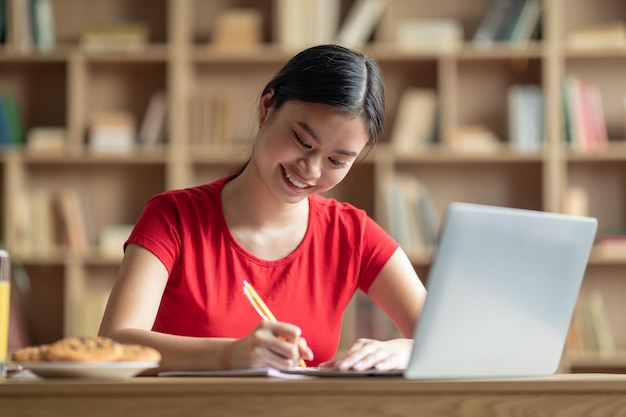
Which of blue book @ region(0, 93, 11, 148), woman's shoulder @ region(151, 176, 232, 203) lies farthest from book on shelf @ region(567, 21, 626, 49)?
woman's shoulder @ region(151, 176, 232, 203)

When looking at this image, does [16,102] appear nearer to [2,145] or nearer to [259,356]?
[2,145]

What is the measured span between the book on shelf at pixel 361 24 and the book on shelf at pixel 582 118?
79 centimetres

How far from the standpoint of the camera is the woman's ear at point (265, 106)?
1688 millimetres

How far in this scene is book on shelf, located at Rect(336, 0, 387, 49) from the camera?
3.76 metres

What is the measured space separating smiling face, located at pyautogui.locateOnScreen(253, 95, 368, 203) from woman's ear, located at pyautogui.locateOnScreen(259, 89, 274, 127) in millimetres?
16

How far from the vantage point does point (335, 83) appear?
158cm

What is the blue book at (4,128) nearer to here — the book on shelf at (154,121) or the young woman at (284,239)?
the book on shelf at (154,121)

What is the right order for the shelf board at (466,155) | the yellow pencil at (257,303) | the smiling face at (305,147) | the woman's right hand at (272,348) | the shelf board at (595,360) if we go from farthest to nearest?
the shelf board at (466,155) < the shelf board at (595,360) < the smiling face at (305,147) < the yellow pencil at (257,303) < the woman's right hand at (272,348)

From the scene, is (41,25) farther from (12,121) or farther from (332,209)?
(332,209)

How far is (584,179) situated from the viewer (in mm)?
3883

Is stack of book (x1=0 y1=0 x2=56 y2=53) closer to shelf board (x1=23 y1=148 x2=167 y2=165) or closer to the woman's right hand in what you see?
shelf board (x1=23 y1=148 x2=167 y2=165)

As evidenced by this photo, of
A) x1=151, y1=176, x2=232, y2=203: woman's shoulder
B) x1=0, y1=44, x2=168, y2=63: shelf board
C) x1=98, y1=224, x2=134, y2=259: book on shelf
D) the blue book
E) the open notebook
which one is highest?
x1=0, y1=44, x2=168, y2=63: shelf board

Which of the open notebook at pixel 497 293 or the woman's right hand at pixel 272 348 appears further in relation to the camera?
the woman's right hand at pixel 272 348

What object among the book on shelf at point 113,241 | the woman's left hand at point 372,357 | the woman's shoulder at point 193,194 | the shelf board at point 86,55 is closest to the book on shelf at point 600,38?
the shelf board at point 86,55
